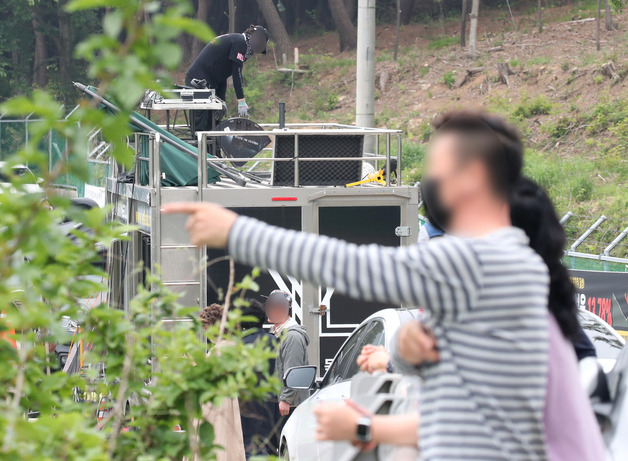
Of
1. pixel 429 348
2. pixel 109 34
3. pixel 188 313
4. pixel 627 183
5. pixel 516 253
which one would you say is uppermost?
pixel 109 34

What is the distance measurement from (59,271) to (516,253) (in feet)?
4.04

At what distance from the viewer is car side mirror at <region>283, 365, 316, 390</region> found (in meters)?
5.52

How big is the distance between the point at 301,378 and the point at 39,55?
141 ft

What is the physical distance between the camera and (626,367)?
9.05 feet

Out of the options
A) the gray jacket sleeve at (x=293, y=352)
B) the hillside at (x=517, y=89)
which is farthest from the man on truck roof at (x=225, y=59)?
the gray jacket sleeve at (x=293, y=352)

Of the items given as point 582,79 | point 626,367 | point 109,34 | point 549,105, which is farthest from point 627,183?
A: point 109,34

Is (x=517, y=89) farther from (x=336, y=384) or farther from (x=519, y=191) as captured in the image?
(x=519, y=191)

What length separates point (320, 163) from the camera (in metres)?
8.72

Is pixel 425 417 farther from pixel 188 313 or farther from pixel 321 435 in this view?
pixel 188 313

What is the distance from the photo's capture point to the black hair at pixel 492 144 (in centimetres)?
199

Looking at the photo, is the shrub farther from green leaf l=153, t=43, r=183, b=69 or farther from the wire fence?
green leaf l=153, t=43, r=183, b=69

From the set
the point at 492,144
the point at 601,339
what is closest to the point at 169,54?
the point at 492,144

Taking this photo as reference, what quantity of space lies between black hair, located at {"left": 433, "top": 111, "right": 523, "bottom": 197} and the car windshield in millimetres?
2774

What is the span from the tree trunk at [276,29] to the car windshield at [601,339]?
4073 cm
